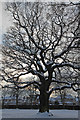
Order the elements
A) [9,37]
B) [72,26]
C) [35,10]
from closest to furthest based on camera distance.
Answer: [72,26]
[35,10]
[9,37]

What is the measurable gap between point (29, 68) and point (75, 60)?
492 centimetres

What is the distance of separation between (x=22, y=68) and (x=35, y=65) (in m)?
1.99

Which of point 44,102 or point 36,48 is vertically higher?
point 36,48

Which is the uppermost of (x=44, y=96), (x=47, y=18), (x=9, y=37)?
(x=47, y=18)

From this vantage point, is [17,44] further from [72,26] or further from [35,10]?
[72,26]

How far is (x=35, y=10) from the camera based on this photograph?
17.5 meters

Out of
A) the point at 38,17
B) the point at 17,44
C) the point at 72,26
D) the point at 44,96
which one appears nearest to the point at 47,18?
the point at 38,17

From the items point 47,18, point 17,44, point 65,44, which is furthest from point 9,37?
point 65,44

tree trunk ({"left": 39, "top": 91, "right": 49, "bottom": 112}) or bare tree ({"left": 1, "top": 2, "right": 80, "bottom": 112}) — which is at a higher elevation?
bare tree ({"left": 1, "top": 2, "right": 80, "bottom": 112})

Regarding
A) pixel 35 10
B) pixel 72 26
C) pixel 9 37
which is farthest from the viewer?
pixel 9 37

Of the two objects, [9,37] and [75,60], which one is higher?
[9,37]

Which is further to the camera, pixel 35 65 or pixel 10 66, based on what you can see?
pixel 35 65

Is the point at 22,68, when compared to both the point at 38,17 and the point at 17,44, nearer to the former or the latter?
the point at 17,44

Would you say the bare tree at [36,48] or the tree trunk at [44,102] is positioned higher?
the bare tree at [36,48]
